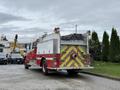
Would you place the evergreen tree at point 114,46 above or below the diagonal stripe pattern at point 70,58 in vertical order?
above

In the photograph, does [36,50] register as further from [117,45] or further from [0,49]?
[0,49]

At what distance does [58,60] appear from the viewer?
1762cm

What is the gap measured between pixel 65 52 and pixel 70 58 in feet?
1.62

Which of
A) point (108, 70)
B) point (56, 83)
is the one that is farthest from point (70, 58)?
point (108, 70)

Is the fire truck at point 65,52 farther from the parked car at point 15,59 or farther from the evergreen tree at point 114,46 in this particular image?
the parked car at point 15,59

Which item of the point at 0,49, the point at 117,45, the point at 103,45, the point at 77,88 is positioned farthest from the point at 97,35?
the point at 77,88

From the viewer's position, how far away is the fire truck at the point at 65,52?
17.8 meters

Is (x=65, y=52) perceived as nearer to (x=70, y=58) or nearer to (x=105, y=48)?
(x=70, y=58)

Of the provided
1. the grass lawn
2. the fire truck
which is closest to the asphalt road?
the fire truck

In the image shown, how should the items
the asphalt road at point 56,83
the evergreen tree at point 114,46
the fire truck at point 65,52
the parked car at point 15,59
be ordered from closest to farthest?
the asphalt road at point 56,83 < the fire truck at point 65,52 < the evergreen tree at point 114,46 < the parked car at point 15,59

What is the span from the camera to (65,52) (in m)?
17.9

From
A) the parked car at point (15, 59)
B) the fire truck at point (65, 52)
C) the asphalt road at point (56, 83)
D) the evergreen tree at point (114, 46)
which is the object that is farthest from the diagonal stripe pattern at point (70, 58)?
the parked car at point (15, 59)

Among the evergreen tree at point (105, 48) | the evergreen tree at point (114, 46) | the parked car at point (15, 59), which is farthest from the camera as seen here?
the parked car at point (15, 59)

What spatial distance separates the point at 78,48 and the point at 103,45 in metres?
20.6
